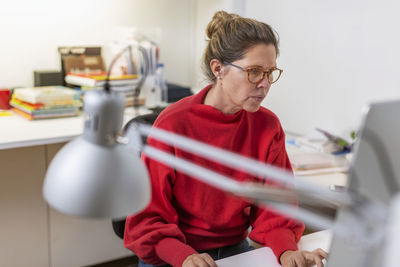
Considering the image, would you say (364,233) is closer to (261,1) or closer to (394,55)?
(394,55)

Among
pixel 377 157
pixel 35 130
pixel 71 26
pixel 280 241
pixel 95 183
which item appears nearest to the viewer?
pixel 95 183

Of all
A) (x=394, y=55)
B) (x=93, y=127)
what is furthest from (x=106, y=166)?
(x=394, y=55)

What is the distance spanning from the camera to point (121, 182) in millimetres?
528

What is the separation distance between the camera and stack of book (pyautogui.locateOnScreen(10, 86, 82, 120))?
223 cm

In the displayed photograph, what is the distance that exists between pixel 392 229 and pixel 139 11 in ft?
Result: 8.67

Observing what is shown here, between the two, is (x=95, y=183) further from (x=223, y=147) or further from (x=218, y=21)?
(x=218, y=21)

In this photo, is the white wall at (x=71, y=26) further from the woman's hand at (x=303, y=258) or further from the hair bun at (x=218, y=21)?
the woman's hand at (x=303, y=258)

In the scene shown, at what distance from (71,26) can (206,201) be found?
176 centimetres

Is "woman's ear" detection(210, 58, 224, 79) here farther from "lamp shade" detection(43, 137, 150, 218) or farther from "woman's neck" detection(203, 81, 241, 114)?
"lamp shade" detection(43, 137, 150, 218)

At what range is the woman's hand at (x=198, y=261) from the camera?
1060mm

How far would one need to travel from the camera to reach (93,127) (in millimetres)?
532

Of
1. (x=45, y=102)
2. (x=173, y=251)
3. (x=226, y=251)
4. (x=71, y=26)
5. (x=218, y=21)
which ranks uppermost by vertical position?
(x=218, y=21)

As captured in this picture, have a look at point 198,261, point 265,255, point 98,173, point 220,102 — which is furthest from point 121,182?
point 220,102

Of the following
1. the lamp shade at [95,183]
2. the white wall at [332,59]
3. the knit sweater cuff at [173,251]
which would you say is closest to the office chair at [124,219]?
the knit sweater cuff at [173,251]
